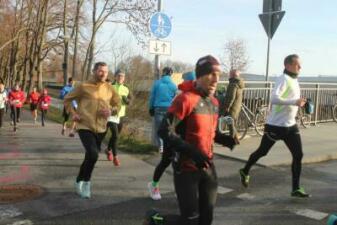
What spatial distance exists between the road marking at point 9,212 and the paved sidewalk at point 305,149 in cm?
494

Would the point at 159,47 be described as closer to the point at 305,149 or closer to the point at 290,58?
the point at 305,149

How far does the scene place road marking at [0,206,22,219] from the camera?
6.62 meters

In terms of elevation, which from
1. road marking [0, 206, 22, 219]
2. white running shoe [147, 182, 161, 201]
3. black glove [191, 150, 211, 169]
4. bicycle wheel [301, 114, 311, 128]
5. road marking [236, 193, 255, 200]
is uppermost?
black glove [191, 150, 211, 169]

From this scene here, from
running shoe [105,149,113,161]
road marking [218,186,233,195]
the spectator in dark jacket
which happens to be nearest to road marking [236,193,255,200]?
road marking [218,186,233,195]

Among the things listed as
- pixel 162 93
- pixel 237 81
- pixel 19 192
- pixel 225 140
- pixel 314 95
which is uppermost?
pixel 237 81

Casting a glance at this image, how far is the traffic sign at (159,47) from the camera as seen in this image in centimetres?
1203

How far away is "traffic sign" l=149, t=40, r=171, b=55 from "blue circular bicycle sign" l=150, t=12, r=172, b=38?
171 mm

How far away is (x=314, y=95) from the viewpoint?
56.1 ft

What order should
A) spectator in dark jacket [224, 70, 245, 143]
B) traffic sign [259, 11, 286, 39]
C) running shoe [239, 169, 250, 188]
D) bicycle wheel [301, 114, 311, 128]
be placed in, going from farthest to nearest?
bicycle wheel [301, 114, 311, 128], traffic sign [259, 11, 286, 39], spectator in dark jacket [224, 70, 245, 143], running shoe [239, 169, 250, 188]

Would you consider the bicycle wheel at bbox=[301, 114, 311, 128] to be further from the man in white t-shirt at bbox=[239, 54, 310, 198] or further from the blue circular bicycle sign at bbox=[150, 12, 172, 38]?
the man in white t-shirt at bbox=[239, 54, 310, 198]

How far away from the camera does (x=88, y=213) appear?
675 centimetres

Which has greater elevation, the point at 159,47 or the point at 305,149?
the point at 159,47

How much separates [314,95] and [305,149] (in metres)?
5.41

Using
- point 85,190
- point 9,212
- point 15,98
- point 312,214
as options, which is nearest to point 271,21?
point 312,214
